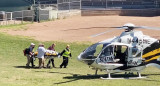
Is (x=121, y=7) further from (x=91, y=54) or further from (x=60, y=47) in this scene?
(x=91, y=54)

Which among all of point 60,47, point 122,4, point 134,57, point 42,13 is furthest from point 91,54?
point 122,4

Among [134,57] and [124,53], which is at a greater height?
[124,53]

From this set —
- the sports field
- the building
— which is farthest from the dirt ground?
the building

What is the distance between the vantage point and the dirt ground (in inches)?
1494

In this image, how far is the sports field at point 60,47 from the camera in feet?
63.5

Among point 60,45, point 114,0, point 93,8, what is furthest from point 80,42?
point 114,0

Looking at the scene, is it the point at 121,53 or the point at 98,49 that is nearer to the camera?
the point at 98,49

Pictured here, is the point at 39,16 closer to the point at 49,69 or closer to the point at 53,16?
the point at 53,16

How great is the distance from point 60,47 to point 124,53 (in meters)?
13.5

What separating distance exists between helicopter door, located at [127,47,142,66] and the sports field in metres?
0.88

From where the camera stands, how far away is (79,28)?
41.7m

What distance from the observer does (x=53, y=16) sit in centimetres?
4903

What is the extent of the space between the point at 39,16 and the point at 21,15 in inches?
79.3

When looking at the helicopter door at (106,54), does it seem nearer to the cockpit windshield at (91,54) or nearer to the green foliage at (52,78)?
the cockpit windshield at (91,54)
